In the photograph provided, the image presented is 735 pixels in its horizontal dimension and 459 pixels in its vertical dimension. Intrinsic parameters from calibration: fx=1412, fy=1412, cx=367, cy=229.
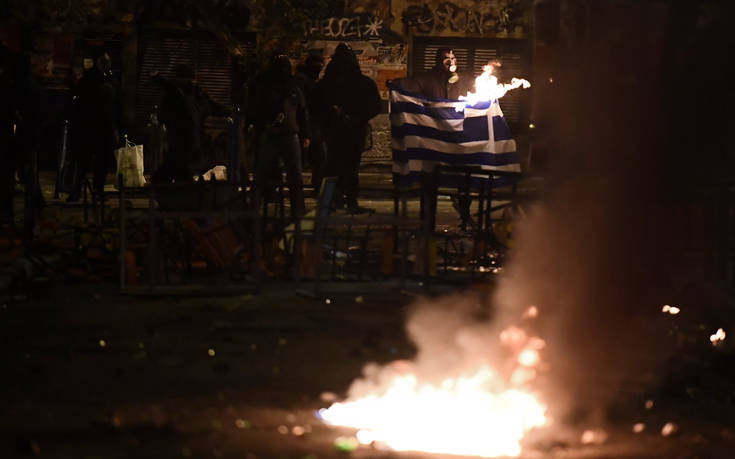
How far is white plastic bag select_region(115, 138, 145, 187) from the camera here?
22.6m

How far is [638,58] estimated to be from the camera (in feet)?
24.4

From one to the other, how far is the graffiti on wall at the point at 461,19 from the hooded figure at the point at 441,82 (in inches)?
Answer: 509

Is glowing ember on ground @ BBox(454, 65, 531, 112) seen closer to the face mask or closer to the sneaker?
the face mask

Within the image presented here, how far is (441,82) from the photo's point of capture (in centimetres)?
1784

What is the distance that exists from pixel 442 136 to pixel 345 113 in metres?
2.03

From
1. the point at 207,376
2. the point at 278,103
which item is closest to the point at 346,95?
the point at 278,103

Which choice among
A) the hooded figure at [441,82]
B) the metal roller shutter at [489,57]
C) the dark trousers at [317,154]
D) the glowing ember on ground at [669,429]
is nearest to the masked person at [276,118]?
the hooded figure at [441,82]

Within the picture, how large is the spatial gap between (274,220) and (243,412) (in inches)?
208

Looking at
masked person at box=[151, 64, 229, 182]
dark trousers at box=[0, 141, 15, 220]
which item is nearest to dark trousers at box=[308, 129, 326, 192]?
masked person at box=[151, 64, 229, 182]

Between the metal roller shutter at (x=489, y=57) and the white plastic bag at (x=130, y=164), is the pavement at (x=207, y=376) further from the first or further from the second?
the metal roller shutter at (x=489, y=57)

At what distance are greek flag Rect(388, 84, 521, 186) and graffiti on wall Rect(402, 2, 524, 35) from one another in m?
14.0

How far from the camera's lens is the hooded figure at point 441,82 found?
17453mm

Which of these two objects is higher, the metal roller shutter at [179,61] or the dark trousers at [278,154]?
the metal roller shutter at [179,61]

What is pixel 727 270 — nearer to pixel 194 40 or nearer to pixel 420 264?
pixel 420 264
